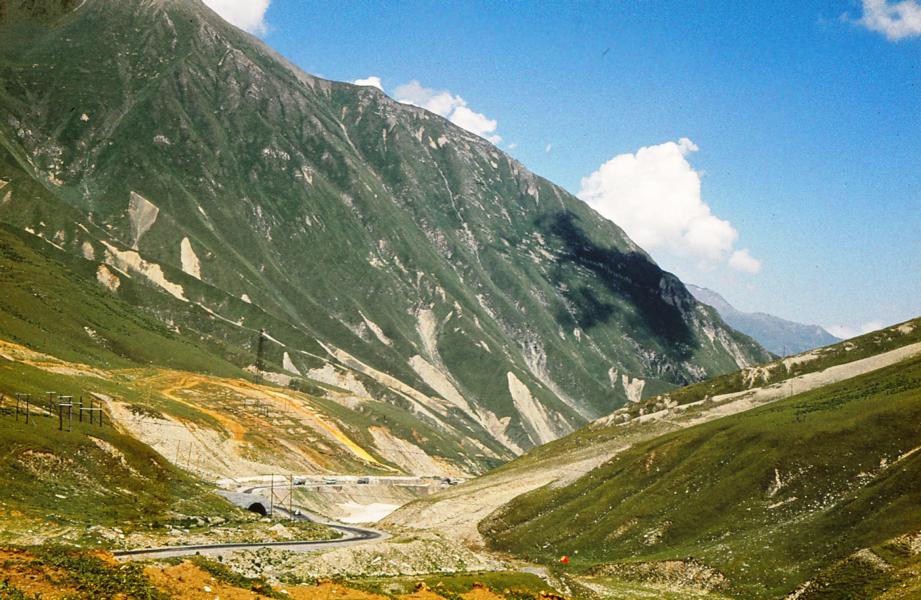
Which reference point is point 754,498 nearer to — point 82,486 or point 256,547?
point 256,547

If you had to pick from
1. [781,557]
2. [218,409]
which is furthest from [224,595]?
[218,409]

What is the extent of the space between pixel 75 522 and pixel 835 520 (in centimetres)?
7606

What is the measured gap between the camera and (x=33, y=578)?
3812cm

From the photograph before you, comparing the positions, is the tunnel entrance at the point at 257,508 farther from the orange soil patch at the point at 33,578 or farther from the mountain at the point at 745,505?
the orange soil patch at the point at 33,578

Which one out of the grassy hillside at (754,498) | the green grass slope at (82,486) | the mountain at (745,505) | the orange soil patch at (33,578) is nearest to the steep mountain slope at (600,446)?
the mountain at (745,505)

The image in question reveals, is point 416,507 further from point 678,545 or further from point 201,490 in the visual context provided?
point 678,545

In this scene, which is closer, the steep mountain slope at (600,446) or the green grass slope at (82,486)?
the green grass slope at (82,486)

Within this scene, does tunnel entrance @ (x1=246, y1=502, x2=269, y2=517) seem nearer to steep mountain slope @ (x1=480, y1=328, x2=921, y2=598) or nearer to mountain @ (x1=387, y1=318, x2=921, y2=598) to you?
mountain @ (x1=387, y1=318, x2=921, y2=598)

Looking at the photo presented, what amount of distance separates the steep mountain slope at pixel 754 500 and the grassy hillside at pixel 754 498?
0.22m

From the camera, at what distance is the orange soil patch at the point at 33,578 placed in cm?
3675

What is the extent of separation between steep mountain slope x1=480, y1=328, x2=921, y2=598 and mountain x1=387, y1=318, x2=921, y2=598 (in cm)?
22

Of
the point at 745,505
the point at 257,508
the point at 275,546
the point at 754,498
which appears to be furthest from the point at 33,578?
the point at 754,498

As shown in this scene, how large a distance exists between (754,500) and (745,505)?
4.86ft

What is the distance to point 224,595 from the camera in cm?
4397
